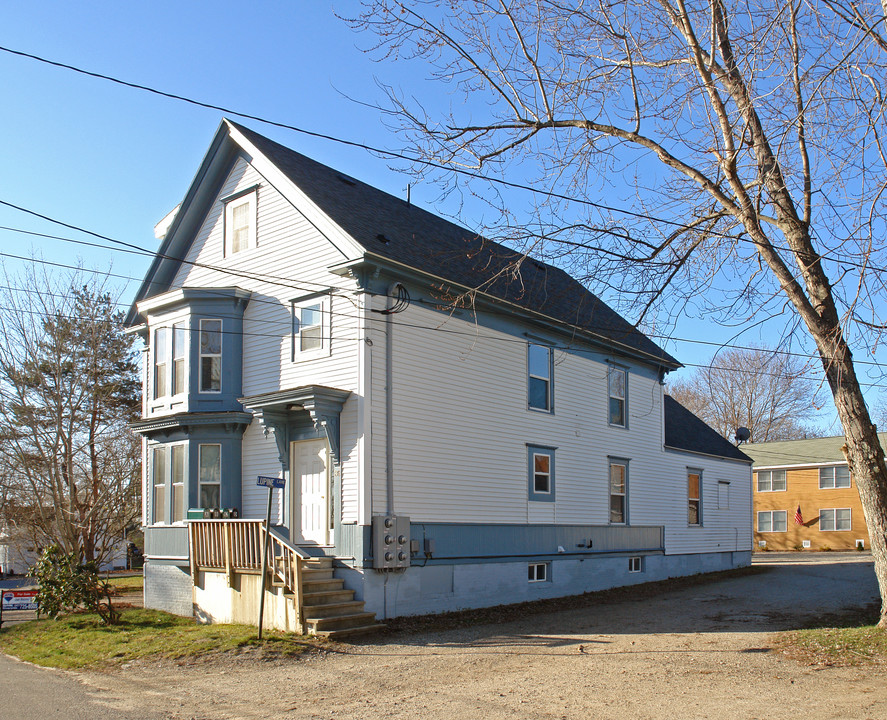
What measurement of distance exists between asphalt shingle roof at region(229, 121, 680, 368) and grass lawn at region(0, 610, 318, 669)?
7.02m

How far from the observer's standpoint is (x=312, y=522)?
16.0 metres

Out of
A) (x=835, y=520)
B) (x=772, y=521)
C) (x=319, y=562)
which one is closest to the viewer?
(x=319, y=562)

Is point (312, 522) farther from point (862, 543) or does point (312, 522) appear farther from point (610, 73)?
point (862, 543)

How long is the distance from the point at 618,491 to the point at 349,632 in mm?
11069

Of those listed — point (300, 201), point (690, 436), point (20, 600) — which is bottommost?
point (20, 600)

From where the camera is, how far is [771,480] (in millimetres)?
45219

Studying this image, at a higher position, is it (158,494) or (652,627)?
(158,494)

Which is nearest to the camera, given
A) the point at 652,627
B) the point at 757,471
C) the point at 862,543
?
the point at 652,627

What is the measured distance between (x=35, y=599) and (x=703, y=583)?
16.7 metres

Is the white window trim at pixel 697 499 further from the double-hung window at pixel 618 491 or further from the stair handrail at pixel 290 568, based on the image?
the stair handrail at pixel 290 568

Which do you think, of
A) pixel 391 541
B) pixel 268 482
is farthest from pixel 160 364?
pixel 391 541

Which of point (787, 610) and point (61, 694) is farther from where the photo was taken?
point (787, 610)

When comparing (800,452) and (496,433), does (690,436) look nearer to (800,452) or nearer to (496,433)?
(496,433)

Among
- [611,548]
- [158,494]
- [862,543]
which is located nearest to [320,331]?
[158,494]
